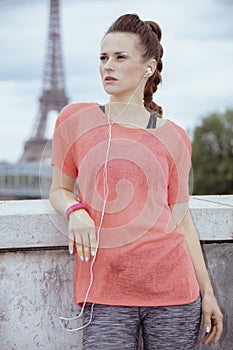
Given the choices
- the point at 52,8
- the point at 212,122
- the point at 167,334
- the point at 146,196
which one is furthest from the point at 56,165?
the point at 52,8

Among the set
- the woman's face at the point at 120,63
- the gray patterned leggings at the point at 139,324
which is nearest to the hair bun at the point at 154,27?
the woman's face at the point at 120,63

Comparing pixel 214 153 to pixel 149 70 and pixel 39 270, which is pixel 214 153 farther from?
pixel 149 70

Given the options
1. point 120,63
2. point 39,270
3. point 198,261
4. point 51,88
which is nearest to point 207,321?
point 198,261

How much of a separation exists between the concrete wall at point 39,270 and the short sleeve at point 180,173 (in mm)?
355

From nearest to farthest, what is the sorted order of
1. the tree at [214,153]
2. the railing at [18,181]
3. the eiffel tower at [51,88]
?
the tree at [214,153] < the eiffel tower at [51,88] < the railing at [18,181]

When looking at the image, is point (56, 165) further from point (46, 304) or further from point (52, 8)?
point (52, 8)

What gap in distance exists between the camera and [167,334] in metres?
1.91

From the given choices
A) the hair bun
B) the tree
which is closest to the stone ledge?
the hair bun

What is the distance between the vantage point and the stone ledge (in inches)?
87.6

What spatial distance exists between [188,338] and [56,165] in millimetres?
630

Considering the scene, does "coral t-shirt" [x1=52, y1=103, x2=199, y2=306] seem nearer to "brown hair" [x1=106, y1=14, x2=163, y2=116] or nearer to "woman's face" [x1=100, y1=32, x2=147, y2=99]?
"woman's face" [x1=100, y1=32, x2=147, y2=99]

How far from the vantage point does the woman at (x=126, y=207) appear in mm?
1894

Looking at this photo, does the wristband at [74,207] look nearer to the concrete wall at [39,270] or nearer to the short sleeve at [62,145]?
the short sleeve at [62,145]

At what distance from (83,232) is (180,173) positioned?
35 cm
